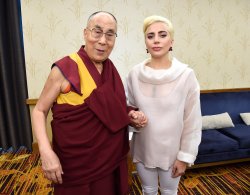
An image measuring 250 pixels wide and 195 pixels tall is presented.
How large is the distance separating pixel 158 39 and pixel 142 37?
192 cm

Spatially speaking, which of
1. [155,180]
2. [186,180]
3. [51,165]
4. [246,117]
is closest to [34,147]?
[186,180]

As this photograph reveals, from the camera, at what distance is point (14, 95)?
3225mm

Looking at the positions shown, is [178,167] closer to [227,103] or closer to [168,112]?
[168,112]

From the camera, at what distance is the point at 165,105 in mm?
1320

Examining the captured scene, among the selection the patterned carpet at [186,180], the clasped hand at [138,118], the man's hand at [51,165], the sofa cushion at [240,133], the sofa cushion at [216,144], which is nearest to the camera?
the man's hand at [51,165]

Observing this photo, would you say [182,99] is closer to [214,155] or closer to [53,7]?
[214,155]

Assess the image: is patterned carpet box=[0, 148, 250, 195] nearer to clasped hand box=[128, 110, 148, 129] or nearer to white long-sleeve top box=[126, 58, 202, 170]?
white long-sleeve top box=[126, 58, 202, 170]

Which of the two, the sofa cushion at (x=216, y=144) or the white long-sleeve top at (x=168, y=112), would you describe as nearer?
the white long-sleeve top at (x=168, y=112)

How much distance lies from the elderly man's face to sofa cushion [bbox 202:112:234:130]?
7.17 ft

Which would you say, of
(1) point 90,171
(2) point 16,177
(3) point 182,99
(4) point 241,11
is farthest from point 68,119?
(4) point 241,11

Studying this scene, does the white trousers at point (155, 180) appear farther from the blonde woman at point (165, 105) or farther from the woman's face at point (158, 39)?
the woman's face at point (158, 39)

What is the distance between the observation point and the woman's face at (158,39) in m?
1.31

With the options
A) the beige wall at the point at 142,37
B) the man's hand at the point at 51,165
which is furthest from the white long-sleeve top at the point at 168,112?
the beige wall at the point at 142,37

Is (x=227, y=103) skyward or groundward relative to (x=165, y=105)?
groundward
